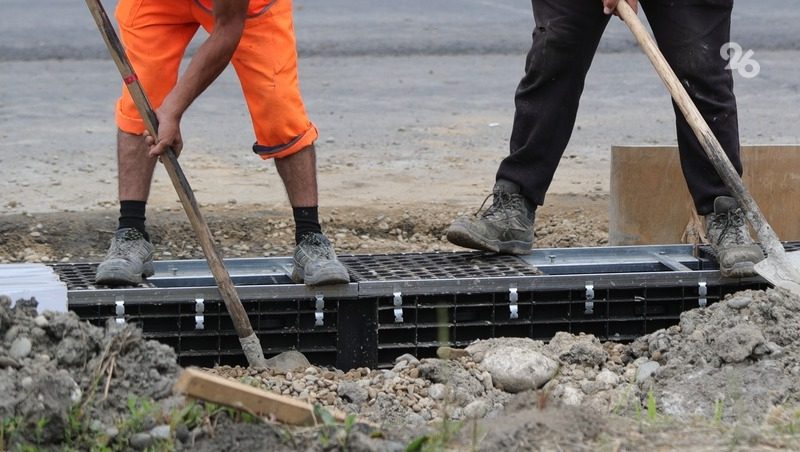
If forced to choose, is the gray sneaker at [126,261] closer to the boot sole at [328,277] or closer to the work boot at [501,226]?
the boot sole at [328,277]

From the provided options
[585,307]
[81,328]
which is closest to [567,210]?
[585,307]

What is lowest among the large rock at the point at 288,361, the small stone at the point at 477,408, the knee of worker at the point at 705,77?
the small stone at the point at 477,408

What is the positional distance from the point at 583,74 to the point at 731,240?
849 mm

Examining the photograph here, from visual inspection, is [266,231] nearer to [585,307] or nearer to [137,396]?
[585,307]

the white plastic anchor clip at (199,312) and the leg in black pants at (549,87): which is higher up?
the leg in black pants at (549,87)

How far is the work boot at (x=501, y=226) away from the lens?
514cm

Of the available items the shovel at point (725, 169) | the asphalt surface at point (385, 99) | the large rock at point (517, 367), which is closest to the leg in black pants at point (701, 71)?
the shovel at point (725, 169)

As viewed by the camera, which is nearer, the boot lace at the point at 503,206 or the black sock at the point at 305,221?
the black sock at the point at 305,221

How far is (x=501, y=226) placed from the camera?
206 inches

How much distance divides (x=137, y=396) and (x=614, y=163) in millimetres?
3076

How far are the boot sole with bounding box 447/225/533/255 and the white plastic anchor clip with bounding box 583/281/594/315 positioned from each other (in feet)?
1.40

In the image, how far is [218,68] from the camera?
4.45 meters

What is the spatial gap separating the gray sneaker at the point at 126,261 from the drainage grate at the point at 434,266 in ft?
2.44

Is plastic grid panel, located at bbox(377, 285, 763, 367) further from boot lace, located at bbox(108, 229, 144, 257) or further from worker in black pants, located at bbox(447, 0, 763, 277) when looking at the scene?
boot lace, located at bbox(108, 229, 144, 257)
